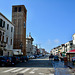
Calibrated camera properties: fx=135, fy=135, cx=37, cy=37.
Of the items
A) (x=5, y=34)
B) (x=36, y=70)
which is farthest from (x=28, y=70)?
(x=5, y=34)

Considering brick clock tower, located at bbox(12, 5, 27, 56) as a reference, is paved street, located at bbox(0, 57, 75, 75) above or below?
below

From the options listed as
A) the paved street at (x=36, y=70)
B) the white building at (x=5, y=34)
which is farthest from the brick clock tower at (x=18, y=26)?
the paved street at (x=36, y=70)

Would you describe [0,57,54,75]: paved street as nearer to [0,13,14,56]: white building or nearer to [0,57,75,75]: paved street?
[0,57,75,75]: paved street

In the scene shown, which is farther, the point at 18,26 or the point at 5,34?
the point at 18,26

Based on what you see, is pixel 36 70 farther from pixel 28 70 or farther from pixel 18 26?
pixel 18 26

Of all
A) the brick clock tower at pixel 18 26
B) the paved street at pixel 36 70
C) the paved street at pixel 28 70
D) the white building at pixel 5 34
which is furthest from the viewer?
the brick clock tower at pixel 18 26

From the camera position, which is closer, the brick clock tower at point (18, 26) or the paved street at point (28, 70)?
the paved street at point (28, 70)

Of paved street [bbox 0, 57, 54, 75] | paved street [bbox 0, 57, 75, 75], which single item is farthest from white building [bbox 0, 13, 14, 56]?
paved street [bbox 0, 57, 75, 75]

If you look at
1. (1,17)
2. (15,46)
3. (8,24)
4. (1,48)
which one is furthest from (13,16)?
(1,48)

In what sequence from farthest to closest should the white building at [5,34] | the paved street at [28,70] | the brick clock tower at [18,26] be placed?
the brick clock tower at [18,26] < the white building at [5,34] < the paved street at [28,70]

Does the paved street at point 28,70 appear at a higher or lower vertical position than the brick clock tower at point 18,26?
lower

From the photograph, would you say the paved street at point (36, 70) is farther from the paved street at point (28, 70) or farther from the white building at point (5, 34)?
the white building at point (5, 34)

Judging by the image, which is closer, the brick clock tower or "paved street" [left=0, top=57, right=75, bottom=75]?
"paved street" [left=0, top=57, right=75, bottom=75]

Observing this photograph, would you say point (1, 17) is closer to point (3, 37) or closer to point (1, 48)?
point (3, 37)
